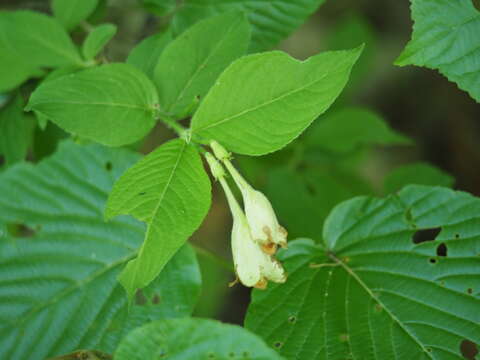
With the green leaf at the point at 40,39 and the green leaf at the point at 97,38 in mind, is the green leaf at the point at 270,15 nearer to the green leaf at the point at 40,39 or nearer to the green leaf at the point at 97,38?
the green leaf at the point at 97,38

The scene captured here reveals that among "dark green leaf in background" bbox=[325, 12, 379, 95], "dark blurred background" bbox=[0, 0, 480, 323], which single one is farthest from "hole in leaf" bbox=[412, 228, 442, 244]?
"dark green leaf in background" bbox=[325, 12, 379, 95]

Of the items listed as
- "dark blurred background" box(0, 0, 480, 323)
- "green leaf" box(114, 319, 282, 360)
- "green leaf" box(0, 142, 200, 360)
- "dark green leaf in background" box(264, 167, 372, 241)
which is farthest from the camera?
"dark blurred background" box(0, 0, 480, 323)

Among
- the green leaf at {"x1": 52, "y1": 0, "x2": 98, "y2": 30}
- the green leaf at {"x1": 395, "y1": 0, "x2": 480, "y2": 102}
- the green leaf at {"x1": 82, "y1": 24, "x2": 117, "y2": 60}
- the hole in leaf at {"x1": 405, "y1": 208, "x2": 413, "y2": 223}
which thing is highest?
the green leaf at {"x1": 52, "y1": 0, "x2": 98, "y2": 30}

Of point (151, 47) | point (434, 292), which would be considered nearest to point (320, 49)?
point (151, 47)

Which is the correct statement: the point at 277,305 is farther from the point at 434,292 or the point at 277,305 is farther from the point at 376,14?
the point at 376,14

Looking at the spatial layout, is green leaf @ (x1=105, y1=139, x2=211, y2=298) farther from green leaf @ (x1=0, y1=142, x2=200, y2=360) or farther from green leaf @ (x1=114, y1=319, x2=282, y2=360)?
green leaf @ (x1=0, y1=142, x2=200, y2=360)

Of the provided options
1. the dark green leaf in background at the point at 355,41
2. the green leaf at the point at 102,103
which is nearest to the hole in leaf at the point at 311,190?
the dark green leaf in background at the point at 355,41

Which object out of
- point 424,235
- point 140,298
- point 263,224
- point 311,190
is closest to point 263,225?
point 263,224
